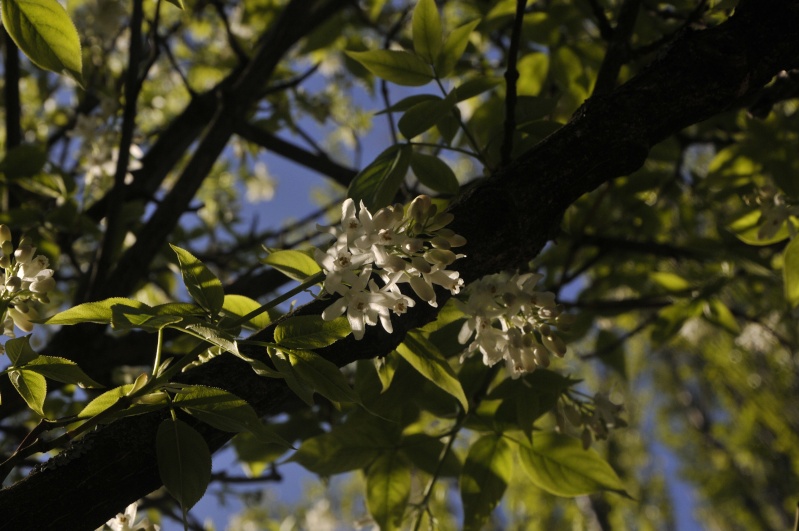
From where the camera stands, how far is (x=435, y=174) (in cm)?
135

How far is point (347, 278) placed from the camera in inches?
36.8

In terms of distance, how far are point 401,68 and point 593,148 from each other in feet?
1.48

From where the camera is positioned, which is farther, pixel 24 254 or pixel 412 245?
pixel 24 254

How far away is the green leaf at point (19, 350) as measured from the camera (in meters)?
0.95

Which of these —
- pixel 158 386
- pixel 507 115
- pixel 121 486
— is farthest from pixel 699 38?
pixel 121 486

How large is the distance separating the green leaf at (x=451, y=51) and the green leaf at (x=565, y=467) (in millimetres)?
749

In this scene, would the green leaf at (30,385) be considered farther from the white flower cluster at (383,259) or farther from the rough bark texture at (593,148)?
the white flower cluster at (383,259)

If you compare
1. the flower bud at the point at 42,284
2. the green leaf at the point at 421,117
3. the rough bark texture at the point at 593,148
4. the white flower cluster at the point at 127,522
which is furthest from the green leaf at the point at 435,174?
the white flower cluster at the point at 127,522

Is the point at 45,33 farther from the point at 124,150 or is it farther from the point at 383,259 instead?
the point at 124,150

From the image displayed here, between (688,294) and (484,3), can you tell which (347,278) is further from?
(484,3)

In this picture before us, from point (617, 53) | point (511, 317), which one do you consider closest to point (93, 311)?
point (511, 317)

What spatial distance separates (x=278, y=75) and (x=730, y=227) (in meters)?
1.78

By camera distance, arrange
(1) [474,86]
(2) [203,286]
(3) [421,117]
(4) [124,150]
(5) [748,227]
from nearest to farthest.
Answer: (2) [203,286] < (3) [421,117] < (1) [474,86] < (5) [748,227] < (4) [124,150]

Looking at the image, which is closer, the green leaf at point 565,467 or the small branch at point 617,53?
the green leaf at point 565,467
